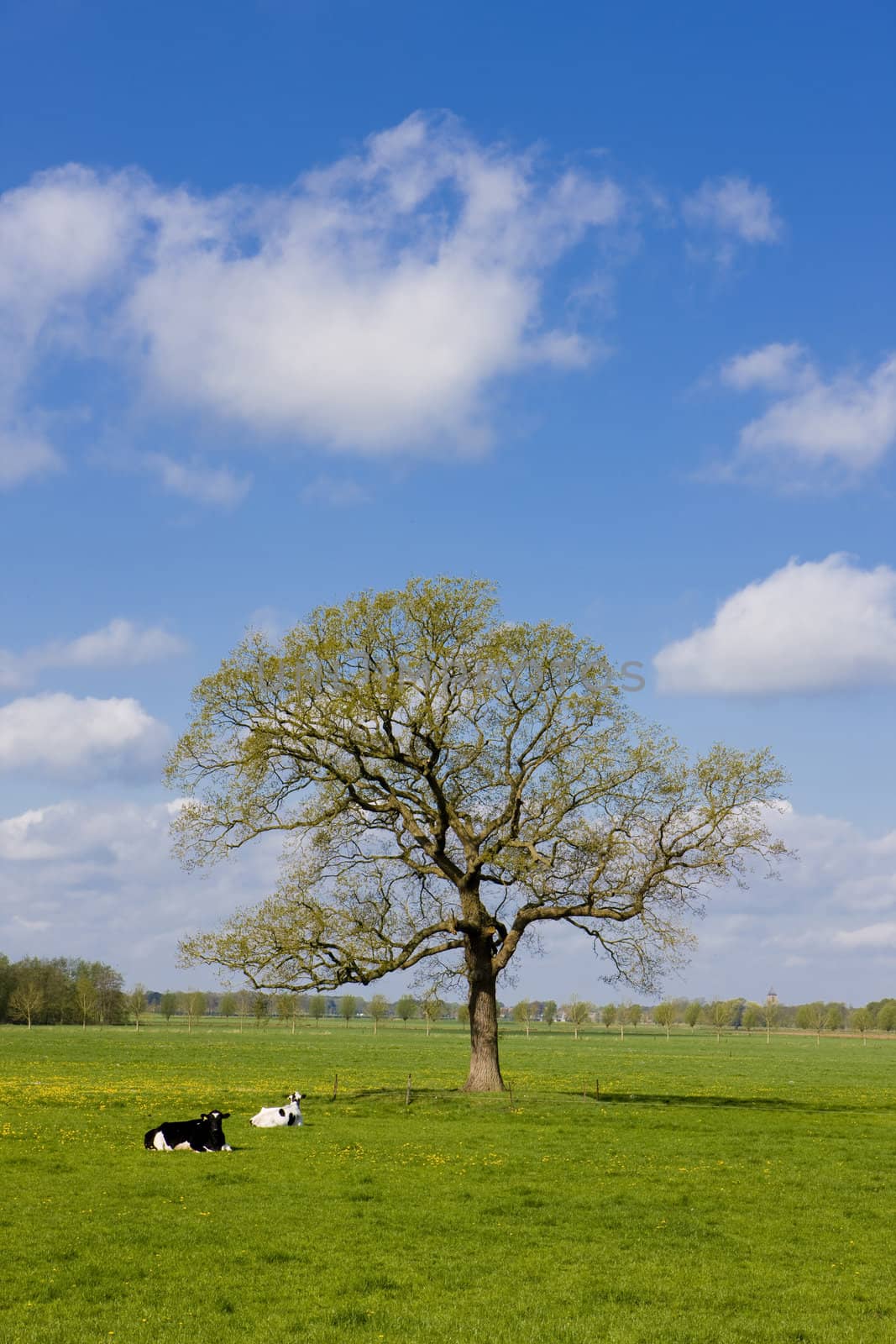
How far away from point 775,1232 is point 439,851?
19.2 metres

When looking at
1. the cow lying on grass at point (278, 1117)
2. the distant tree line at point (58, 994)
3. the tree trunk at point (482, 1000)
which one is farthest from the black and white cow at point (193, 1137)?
the distant tree line at point (58, 994)

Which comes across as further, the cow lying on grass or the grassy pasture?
the cow lying on grass

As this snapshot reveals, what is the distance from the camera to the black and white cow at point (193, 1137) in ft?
84.5

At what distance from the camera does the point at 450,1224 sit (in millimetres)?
18312

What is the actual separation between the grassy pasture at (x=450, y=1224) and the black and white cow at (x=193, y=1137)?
70 centimetres

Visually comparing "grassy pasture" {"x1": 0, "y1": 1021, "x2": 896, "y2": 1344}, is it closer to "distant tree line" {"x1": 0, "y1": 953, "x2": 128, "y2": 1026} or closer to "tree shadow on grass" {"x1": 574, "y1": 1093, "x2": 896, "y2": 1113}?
"tree shadow on grass" {"x1": 574, "y1": 1093, "x2": 896, "y2": 1113}

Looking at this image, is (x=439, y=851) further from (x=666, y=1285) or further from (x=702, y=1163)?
(x=666, y=1285)

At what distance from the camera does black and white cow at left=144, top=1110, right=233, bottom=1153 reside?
84.5ft

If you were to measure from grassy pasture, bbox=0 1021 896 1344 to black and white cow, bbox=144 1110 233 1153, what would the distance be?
697 millimetres

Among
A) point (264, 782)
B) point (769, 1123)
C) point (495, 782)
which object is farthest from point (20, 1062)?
point (769, 1123)

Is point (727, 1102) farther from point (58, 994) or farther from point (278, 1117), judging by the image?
point (58, 994)

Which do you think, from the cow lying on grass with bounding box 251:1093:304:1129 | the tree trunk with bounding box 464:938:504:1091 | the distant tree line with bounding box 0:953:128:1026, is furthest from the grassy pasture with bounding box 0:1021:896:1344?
the distant tree line with bounding box 0:953:128:1026

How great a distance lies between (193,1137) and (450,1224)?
9921 millimetres

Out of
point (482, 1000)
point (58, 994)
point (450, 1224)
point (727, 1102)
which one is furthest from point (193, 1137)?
point (58, 994)
